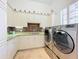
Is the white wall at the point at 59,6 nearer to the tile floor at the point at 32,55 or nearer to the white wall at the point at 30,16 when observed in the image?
the tile floor at the point at 32,55

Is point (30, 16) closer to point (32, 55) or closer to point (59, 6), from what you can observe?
point (32, 55)

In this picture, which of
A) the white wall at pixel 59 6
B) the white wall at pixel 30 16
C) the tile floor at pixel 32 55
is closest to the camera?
the white wall at pixel 59 6

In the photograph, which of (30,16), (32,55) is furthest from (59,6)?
(30,16)

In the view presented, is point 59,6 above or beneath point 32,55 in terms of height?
above

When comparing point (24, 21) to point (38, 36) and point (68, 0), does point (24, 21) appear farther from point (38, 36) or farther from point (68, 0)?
point (68, 0)

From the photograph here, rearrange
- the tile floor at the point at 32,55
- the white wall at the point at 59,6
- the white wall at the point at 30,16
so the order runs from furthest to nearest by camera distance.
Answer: the white wall at the point at 30,16
the tile floor at the point at 32,55
the white wall at the point at 59,6

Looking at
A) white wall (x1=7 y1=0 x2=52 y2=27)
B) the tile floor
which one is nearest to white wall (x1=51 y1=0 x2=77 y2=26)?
the tile floor

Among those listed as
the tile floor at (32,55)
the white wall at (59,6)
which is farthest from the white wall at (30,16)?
the white wall at (59,6)

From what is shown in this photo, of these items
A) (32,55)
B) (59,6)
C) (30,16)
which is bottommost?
(32,55)

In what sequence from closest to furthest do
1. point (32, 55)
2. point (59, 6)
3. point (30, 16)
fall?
point (59, 6)
point (32, 55)
point (30, 16)

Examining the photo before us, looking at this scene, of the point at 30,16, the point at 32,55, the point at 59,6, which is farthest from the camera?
the point at 30,16

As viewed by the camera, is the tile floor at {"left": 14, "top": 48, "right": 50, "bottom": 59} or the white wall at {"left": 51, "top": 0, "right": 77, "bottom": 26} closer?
the white wall at {"left": 51, "top": 0, "right": 77, "bottom": 26}

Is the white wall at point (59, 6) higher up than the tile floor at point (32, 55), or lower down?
higher up

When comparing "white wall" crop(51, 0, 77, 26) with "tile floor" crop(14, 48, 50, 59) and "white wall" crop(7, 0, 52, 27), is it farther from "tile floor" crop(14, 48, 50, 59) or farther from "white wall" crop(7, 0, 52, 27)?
"white wall" crop(7, 0, 52, 27)
